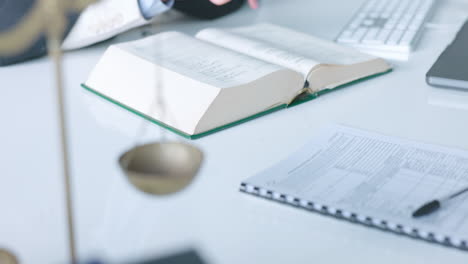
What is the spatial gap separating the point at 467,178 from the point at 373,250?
7.0 inches

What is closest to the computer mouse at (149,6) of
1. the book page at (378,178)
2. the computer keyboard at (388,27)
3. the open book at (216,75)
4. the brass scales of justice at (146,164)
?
the open book at (216,75)

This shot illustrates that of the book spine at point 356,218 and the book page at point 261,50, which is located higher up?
the book spine at point 356,218

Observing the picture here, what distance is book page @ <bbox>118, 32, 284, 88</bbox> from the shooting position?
0.85 metres

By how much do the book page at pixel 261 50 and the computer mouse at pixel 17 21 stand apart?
27cm

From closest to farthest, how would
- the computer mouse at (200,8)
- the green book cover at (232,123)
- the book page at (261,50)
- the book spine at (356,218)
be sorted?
the book spine at (356,218)
the green book cover at (232,123)
the book page at (261,50)
the computer mouse at (200,8)

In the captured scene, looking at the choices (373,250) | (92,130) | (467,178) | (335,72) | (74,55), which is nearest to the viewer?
(373,250)

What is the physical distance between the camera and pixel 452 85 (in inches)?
38.2

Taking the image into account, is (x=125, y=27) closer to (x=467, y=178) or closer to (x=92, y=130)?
(x=92, y=130)

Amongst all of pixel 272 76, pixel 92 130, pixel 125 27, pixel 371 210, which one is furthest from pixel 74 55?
pixel 371 210

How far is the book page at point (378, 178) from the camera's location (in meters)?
0.62

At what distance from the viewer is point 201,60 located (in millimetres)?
914

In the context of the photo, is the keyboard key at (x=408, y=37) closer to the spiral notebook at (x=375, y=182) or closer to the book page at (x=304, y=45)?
the book page at (x=304, y=45)

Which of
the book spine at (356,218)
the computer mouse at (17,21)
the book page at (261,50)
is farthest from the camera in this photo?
the computer mouse at (17,21)

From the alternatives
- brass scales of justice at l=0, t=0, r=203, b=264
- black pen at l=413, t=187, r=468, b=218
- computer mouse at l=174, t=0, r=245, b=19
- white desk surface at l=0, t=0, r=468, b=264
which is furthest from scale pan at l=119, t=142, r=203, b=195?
computer mouse at l=174, t=0, r=245, b=19
